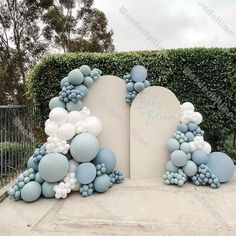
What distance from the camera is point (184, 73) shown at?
5.17 metres

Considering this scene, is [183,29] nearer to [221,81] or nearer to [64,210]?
[221,81]

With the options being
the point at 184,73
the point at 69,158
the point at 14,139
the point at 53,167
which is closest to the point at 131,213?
the point at 53,167

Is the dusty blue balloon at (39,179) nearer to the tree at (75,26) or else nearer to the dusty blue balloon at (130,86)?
the dusty blue balloon at (130,86)

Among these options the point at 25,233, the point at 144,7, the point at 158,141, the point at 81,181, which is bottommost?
the point at 25,233

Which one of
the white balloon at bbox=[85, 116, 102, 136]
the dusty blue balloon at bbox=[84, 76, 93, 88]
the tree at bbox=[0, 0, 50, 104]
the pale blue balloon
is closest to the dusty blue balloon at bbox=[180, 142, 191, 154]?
the pale blue balloon

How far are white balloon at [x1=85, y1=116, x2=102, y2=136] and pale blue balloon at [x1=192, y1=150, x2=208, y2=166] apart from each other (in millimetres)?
1538

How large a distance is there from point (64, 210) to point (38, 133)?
2517 millimetres

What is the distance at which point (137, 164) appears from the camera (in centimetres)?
435

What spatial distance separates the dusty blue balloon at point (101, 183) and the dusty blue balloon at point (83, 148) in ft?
1.01

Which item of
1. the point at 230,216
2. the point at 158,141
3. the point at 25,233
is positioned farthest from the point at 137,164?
the point at 25,233

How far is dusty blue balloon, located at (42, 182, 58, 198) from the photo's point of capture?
11.5ft

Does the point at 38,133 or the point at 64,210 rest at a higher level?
the point at 38,133

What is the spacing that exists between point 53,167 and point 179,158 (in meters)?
1.85

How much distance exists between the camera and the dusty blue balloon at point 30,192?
3346 mm
